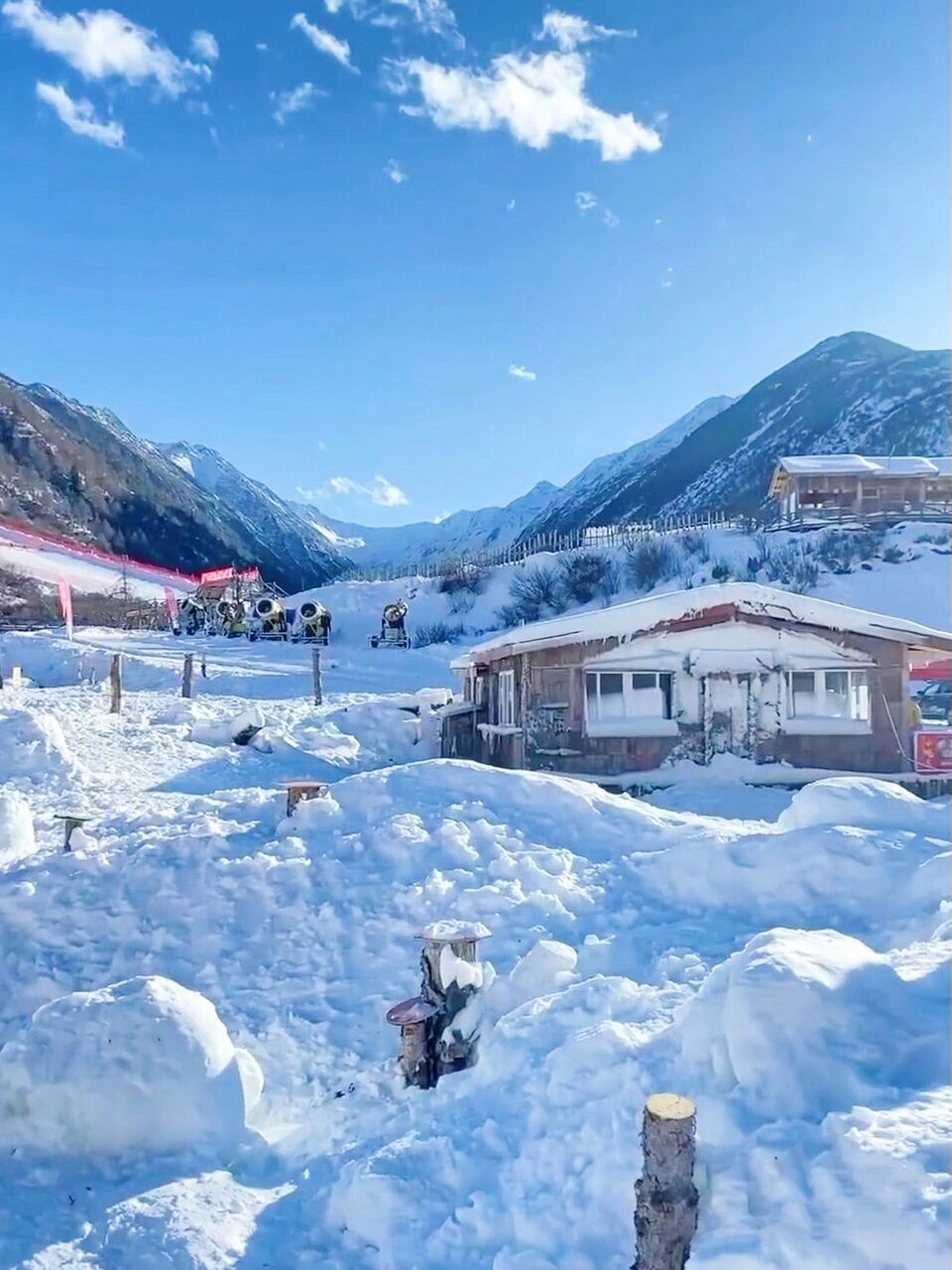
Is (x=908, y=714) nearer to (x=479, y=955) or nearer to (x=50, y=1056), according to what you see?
(x=479, y=955)

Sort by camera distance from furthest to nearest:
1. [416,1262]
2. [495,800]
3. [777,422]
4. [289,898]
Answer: [777,422], [495,800], [289,898], [416,1262]

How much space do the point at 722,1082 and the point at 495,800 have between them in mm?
6585

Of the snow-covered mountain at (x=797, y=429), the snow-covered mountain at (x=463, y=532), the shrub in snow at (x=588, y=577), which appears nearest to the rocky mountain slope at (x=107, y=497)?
the snow-covered mountain at (x=463, y=532)

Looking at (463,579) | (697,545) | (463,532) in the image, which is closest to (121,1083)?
(697,545)

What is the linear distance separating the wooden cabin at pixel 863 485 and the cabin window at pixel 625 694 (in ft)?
125

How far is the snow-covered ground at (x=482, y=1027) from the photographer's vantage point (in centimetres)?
368

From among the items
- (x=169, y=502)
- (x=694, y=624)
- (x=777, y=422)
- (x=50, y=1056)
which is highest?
(x=777, y=422)

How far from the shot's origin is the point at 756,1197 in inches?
131

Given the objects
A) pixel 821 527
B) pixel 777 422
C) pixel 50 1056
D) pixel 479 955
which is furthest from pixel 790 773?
pixel 777 422

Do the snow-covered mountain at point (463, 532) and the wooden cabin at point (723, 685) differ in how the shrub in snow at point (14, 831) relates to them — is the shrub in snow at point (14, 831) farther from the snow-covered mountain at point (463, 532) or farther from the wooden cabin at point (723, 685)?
the snow-covered mountain at point (463, 532)

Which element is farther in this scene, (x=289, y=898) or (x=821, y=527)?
(x=821, y=527)

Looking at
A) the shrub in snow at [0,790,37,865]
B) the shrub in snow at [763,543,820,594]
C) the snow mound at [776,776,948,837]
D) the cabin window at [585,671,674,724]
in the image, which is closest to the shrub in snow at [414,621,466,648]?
the shrub in snow at [763,543,820,594]

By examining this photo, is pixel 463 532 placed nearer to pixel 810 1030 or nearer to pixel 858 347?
pixel 858 347

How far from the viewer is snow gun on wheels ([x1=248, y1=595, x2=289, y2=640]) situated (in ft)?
137
